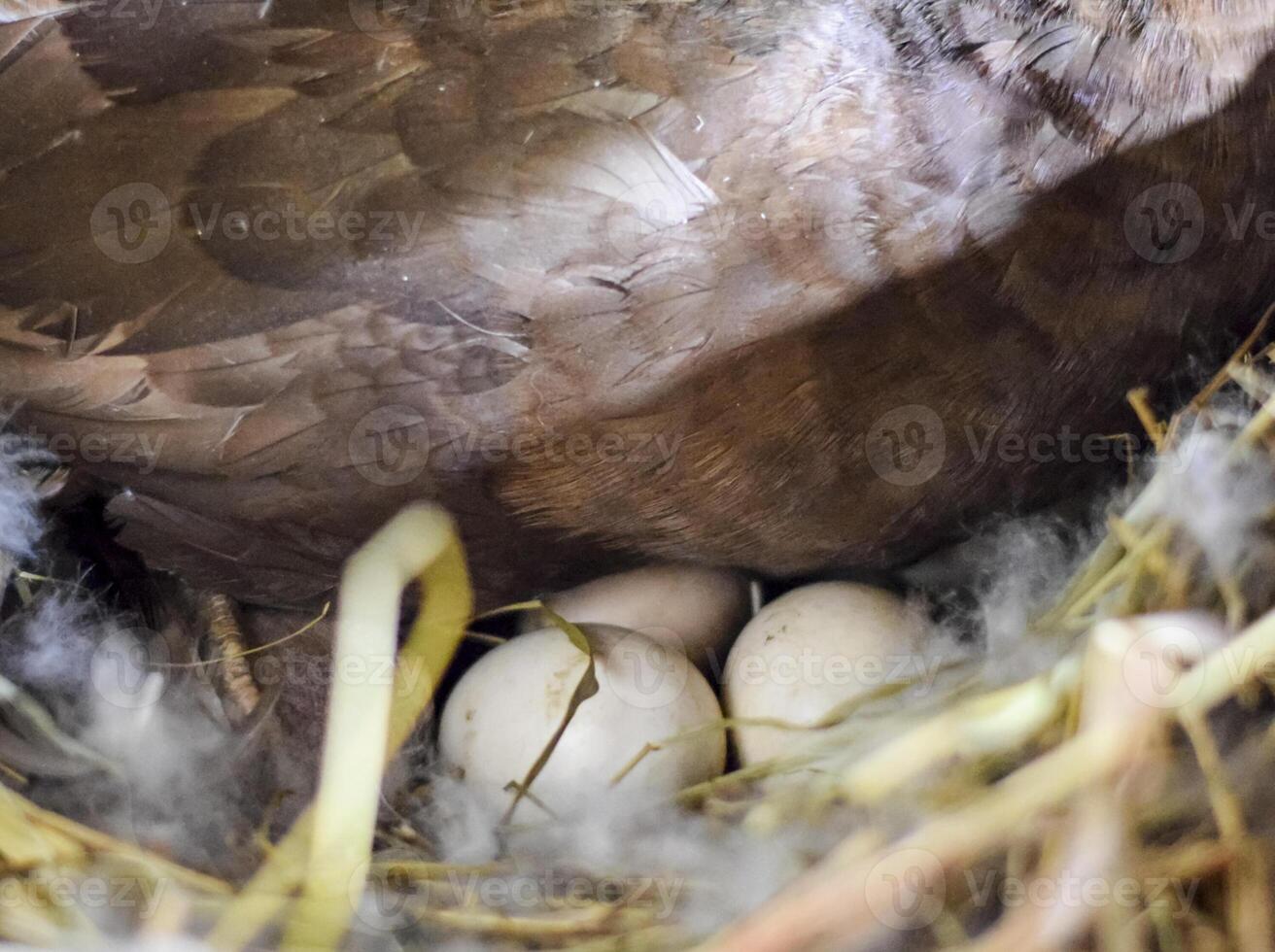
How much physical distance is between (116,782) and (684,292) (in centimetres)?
61

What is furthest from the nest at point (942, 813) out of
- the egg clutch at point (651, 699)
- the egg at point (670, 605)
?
the egg at point (670, 605)

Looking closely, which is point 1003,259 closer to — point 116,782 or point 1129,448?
point 1129,448

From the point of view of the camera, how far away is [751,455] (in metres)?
0.99

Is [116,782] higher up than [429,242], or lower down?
lower down

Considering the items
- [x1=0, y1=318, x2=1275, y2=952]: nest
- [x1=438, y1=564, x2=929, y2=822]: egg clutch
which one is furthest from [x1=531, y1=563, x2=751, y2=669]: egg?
[x1=0, y1=318, x2=1275, y2=952]: nest

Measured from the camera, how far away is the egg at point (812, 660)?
97 centimetres

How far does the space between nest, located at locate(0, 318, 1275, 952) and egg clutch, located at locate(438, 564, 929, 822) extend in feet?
0.07

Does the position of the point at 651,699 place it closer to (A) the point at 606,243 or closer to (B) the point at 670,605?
(B) the point at 670,605

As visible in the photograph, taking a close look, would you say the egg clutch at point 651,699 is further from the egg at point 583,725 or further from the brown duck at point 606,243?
the brown duck at point 606,243

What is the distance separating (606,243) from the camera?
926 mm

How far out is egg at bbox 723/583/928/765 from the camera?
3.18ft

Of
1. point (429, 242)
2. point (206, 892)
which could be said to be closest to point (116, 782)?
point (206, 892)

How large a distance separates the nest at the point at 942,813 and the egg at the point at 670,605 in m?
0.13

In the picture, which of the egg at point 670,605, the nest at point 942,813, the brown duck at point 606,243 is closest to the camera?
the nest at point 942,813
